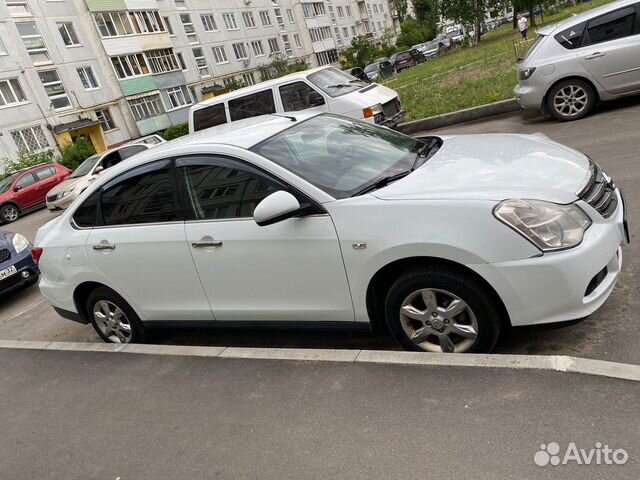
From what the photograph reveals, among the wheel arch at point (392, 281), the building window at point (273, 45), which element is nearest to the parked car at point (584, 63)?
the wheel arch at point (392, 281)

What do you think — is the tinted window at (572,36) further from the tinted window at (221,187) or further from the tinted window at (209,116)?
the tinted window at (221,187)

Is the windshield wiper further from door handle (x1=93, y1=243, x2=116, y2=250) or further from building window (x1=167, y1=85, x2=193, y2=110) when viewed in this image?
building window (x1=167, y1=85, x2=193, y2=110)

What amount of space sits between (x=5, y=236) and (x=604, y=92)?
9.43 m

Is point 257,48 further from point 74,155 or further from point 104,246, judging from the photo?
point 104,246

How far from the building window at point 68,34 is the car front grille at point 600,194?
3896 cm

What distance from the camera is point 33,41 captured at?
109 feet

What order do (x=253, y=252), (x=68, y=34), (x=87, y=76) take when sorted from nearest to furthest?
(x=253, y=252) → (x=68, y=34) → (x=87, y=76)

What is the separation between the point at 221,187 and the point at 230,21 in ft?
171

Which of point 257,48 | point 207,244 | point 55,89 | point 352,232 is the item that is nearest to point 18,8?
point 55,89

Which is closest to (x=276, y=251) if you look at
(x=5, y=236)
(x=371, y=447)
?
(x=371, y=447)

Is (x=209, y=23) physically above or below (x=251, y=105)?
above

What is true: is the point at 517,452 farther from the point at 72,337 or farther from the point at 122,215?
the point at 72,337

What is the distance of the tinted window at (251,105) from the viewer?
1082cm

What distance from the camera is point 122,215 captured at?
4.27 metres
